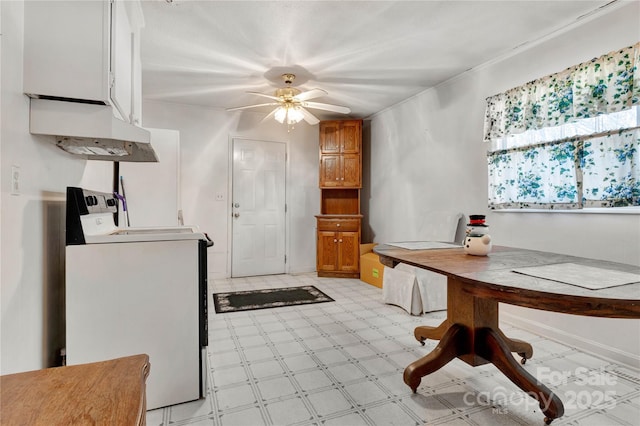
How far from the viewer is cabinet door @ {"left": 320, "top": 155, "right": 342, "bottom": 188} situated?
193 inches

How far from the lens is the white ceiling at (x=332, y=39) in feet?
7.48

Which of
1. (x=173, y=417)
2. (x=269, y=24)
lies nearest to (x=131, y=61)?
(x=269, y=24)

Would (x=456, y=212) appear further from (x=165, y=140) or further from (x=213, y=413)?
(x=165, y=140)

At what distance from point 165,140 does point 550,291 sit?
138 inches

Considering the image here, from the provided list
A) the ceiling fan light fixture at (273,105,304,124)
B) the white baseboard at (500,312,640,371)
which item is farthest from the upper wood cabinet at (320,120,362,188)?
the white baseboard at (500,312,640,371)

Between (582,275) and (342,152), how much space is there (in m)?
3.81

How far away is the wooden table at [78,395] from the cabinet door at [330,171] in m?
4.30

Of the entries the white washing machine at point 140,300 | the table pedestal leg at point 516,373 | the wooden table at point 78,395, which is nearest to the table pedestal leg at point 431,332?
the table pedestal leg at point 516,373

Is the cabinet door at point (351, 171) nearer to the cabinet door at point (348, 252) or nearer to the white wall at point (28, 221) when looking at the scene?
Answer: the cabinet door at point (348, 252)

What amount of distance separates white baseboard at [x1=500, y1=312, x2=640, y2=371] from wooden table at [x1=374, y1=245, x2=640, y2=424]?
0.58m

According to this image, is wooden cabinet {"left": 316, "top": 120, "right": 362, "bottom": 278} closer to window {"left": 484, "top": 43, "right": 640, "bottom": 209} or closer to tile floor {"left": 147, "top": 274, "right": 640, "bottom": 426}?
tile floor {"left": 147, "top": 274, "right": 640, "bottom": 426}

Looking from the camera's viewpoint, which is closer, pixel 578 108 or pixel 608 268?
pixel 608 268

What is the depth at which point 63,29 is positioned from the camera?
52.9 inches

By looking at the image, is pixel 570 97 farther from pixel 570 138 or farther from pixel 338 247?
pixel 338 247
